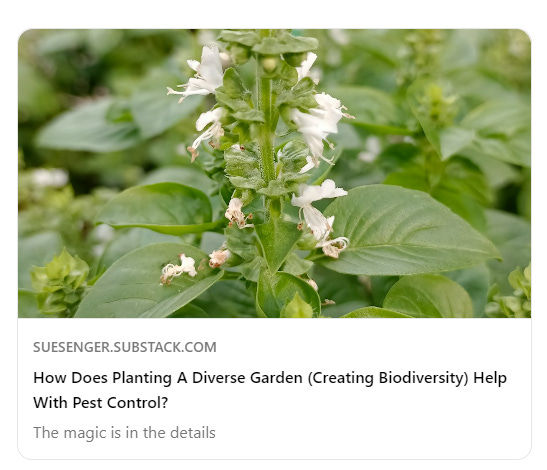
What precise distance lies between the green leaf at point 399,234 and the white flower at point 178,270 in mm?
201

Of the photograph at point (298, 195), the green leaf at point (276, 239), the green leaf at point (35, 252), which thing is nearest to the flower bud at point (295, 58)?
the photograph at point (298, 195)

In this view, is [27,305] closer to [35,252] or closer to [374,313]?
[35,252]

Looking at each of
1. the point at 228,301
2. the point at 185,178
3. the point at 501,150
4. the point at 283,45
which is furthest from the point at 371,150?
the point at 283,45

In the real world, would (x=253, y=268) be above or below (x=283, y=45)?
below

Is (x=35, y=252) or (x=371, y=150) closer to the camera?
(x=35, y=252)

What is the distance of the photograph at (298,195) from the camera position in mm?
806

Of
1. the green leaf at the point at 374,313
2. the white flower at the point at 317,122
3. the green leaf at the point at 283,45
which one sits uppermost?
the green leaf at the point at 283,45

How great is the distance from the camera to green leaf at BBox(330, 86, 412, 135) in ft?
3.86

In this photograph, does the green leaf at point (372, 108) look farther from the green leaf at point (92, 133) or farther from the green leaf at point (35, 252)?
the green leaf at point (35, 252)

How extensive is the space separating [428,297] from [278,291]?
0.91 feet

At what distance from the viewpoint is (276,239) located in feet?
2.68

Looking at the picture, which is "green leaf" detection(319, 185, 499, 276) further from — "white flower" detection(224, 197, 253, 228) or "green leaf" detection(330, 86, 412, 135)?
"green leaf" detection(330, 86, 412, 135)

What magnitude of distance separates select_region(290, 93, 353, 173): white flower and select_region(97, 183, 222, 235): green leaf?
26cm
